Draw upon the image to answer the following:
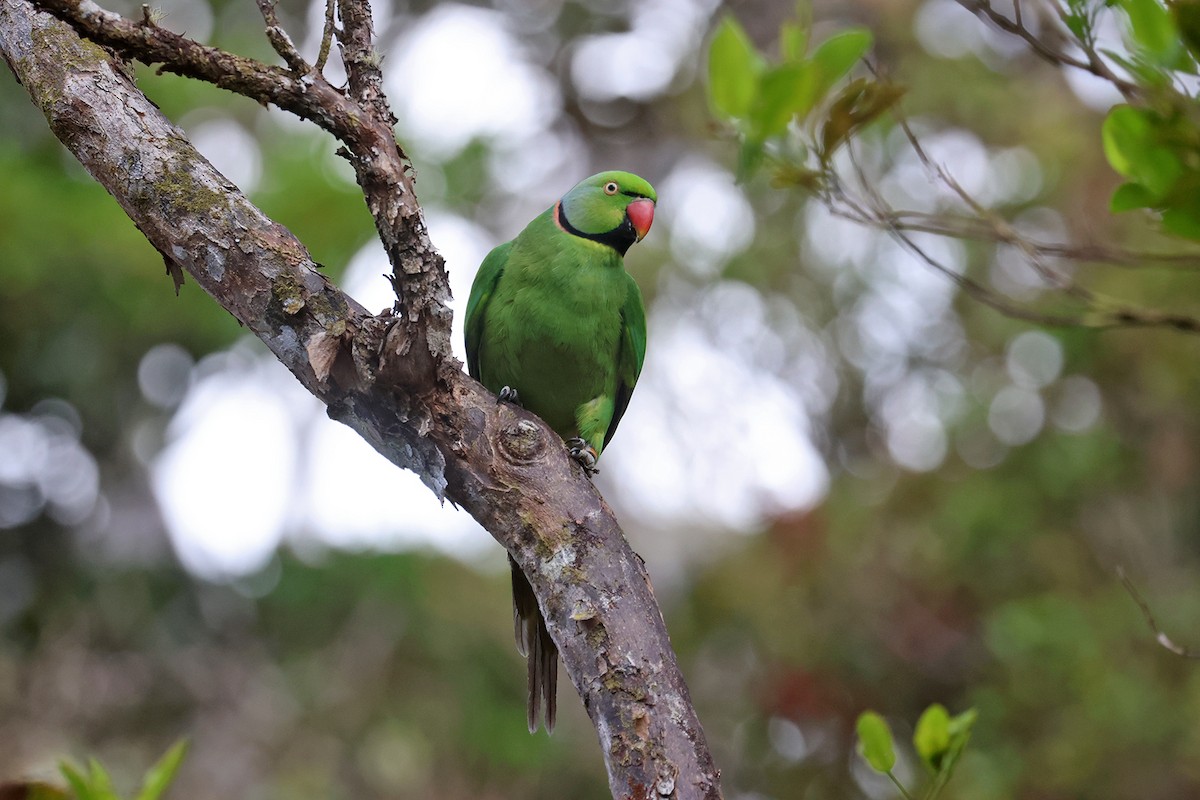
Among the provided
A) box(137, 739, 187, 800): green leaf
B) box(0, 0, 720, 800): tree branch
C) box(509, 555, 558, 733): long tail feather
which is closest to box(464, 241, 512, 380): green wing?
box(509, 555, 558, 733): long tail feather

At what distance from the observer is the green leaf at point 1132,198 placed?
1195 mm

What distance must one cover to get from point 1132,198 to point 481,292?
7.25 ft

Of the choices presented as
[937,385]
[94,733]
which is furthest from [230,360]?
[937,385]

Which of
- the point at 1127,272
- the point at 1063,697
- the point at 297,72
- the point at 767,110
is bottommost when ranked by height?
the point at 1063,697

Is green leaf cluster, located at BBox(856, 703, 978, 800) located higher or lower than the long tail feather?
higher

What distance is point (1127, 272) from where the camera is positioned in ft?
17.7

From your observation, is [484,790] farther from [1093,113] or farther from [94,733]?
[1093,113]

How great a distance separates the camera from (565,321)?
3.00m

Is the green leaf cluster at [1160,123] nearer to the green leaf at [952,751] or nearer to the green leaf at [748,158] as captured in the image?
the green leaf at [748,158]

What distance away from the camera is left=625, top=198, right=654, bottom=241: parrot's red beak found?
3363 millimetres

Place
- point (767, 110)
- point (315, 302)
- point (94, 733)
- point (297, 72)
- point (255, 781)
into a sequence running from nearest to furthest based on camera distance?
1. point (767, 110)
2. point (297, 72)
3. point (315, 302)
4. point (94, 733)
5. point (255, 781)

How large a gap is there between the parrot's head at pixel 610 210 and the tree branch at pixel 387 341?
1.40 meters

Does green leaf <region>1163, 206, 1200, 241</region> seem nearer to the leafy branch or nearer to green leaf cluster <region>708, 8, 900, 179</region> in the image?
the leafy branch

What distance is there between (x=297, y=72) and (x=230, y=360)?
5.05 m
